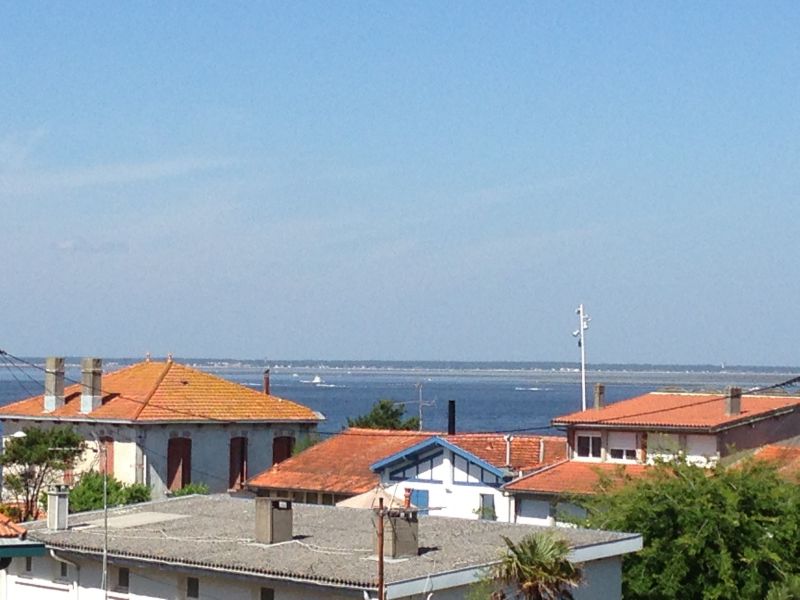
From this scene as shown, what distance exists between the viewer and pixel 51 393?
2393 inches

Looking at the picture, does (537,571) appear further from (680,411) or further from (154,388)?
(154,388)

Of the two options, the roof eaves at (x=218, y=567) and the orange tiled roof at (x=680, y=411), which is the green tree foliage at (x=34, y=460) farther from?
the roof eaves at (x=218, y=567)

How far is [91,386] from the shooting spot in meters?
59.1

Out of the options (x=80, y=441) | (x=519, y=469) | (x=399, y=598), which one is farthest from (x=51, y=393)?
(x=399, y=598)

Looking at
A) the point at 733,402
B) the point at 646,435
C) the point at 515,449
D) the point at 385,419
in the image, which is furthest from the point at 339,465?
the point at 385,419

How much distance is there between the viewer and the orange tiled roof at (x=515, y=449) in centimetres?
5303

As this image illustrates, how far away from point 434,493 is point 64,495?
23496mm

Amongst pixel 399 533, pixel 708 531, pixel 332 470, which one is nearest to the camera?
pixel 399 533

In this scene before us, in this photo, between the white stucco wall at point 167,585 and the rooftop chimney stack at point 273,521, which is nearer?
the white stucco wall at point 167,585

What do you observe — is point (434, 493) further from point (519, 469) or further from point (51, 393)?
point (51, 393)

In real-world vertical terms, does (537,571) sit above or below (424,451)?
below

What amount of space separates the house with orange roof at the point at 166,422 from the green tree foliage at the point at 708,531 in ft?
79.7

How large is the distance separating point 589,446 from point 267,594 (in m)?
28.5

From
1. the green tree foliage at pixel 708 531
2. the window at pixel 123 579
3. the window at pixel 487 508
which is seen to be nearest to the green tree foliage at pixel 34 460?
the window at pixel 487 508
